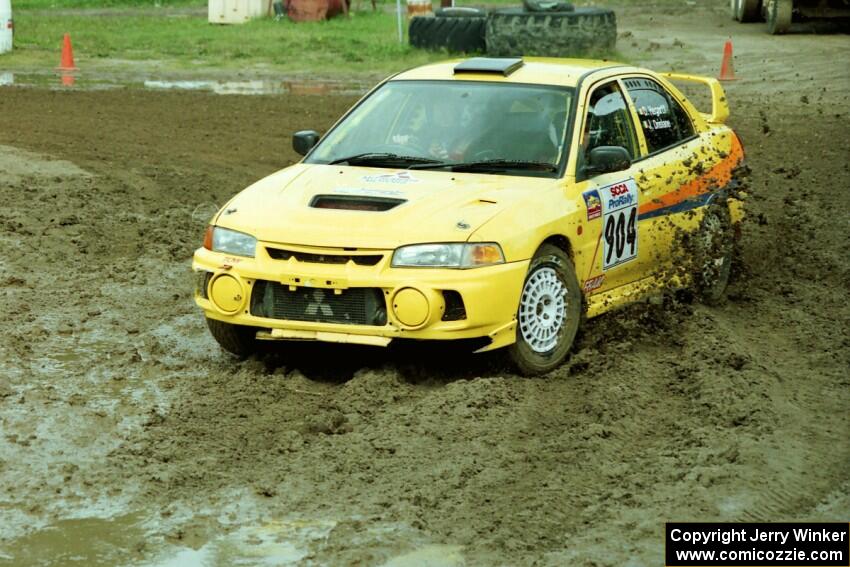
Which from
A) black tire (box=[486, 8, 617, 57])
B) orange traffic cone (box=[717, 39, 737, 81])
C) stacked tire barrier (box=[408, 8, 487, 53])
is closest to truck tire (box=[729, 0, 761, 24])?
stacked tire barrier (box=[408, 8, 487, 53])

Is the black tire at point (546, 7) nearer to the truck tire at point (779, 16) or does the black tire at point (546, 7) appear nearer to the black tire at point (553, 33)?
the black tire at point (553, 33)

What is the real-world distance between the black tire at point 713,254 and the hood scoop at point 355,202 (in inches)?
99.2

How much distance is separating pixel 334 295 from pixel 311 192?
2.69 ft

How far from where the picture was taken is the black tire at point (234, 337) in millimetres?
8219

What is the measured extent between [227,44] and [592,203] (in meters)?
21.3

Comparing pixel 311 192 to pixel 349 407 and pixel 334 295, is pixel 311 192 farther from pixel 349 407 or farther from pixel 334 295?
pixel 349 407

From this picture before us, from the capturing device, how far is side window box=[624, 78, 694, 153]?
9375 millimetres

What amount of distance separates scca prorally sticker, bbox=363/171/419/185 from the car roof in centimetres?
100

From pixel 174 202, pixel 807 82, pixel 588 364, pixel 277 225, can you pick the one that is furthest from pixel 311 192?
pixel 807 82

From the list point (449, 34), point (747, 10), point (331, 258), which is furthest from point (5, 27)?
point (331, 258)

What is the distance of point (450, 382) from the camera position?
25.8ft

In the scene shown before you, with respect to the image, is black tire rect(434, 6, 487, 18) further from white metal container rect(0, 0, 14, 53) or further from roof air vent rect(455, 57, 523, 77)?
roof air vent rect(455, 57, 523, 77)

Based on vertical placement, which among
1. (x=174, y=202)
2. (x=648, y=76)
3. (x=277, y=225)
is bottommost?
(x=174, y=202)

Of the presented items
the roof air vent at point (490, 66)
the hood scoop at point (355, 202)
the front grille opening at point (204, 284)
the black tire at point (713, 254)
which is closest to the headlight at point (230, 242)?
the front grille opening at point (204, 284)
